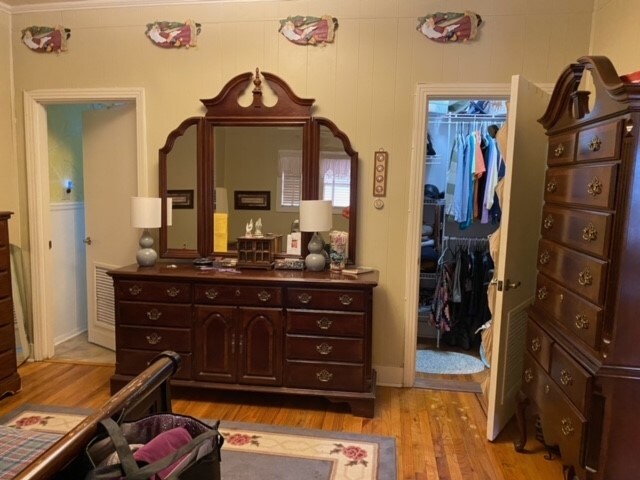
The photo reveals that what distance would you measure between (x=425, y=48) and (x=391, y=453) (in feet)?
8.19

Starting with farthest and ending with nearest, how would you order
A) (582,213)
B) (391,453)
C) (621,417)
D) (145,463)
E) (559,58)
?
(559,58), (391,453), (582,213), (621,417), (145,463)

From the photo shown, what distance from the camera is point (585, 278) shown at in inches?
71.7

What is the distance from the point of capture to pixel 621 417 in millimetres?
1657

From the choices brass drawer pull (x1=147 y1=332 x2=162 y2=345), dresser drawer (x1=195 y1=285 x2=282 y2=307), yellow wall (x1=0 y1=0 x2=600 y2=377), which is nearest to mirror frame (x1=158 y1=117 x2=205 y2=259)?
yellow wall (x1=0 y1=0 x2=600 y2=377)

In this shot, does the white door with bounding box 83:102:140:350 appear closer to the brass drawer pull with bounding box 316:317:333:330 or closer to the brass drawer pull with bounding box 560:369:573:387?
the brass drawer pull with bounding box 316:317:333:330

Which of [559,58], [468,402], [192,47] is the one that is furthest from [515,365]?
[192,47]

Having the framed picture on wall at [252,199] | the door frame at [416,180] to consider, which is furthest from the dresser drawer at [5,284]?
the door frame at [416,180]

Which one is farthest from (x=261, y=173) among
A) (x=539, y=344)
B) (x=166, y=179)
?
(x=539, y=344)

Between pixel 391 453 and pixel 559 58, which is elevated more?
pixel 559 58

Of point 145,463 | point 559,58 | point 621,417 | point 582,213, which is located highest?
point 559,58

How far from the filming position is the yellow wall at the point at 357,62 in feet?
9.68

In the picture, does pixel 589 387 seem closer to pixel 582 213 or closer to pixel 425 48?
pixel 582 213

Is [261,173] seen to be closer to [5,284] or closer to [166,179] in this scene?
[166,179]

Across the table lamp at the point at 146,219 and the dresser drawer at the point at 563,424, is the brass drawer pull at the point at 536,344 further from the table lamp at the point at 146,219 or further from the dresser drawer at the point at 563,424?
the table lamp at the point at 146,219
